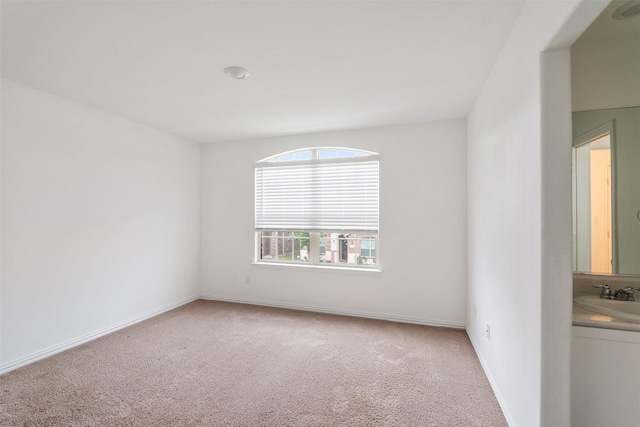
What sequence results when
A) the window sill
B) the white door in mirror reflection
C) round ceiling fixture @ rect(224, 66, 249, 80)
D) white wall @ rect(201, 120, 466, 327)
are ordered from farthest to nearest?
1. the window sill
2. white wall @ rect(201, 120, 466, 327)
3. round ceiling fixture @ rect(224, 66, 249, 80)
4. the white door in mirror reflection

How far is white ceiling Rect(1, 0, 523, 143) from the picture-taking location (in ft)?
5.38

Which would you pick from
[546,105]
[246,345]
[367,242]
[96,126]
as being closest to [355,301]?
[367,242]

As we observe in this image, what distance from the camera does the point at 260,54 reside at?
2064 millimetres

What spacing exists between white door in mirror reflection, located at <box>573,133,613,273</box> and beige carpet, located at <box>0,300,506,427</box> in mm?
1217

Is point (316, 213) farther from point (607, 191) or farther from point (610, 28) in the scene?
point (610, 28)

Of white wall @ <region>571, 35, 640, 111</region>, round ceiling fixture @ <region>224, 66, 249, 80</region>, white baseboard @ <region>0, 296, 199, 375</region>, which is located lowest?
white baseboard @ <region>0, 296, 199, 375</region>

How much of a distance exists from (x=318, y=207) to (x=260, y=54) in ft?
7.57

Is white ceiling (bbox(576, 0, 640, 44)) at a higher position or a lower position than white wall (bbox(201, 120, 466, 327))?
higher

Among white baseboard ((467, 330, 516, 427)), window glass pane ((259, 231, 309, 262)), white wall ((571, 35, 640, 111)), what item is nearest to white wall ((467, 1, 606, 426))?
white baseboard ((467, 330, 516, 427))

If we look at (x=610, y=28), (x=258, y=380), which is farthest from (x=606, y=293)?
(x=258, y=380)

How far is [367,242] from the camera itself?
3.91 meters

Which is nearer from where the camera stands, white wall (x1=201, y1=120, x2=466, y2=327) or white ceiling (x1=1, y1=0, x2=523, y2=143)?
white ceiling (x1=1, y1=0, x2=523, y2=143)

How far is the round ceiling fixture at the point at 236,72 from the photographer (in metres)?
2.27

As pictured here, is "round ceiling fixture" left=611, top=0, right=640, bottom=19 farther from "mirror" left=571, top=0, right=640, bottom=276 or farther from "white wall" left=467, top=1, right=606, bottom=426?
"white wall" left=467, top=1, right=606, bottom=426
